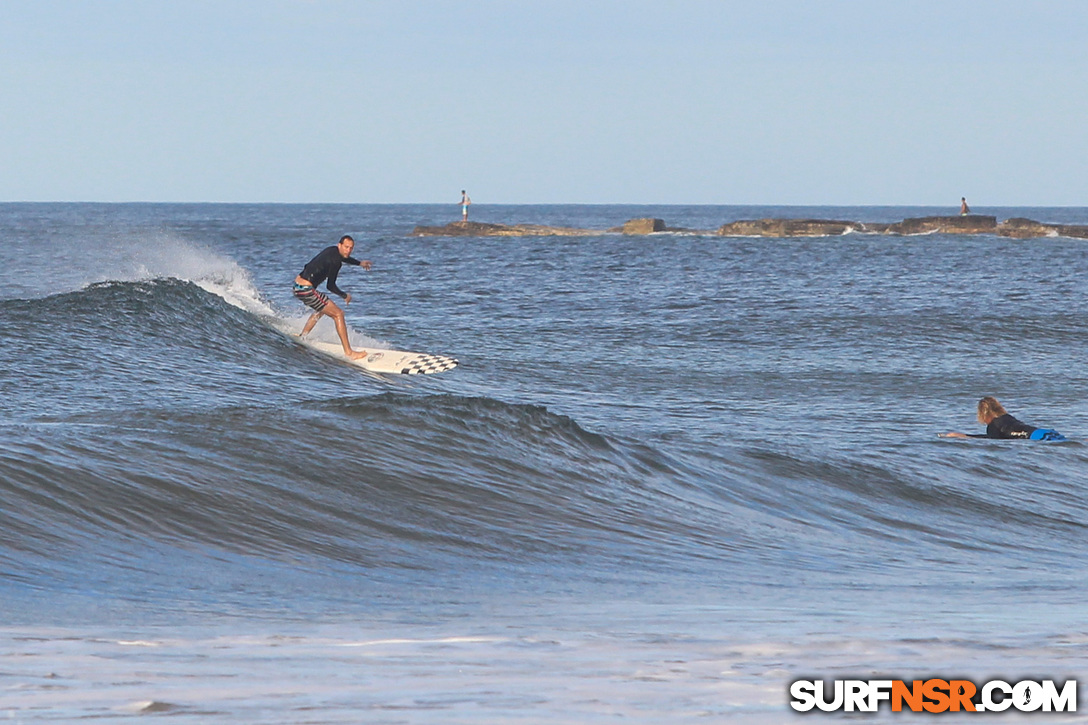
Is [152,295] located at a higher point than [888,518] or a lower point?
higher

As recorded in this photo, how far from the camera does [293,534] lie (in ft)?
25.6

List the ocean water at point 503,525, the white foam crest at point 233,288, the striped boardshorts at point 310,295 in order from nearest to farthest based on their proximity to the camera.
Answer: the ocean water at point 503,525, the striped boardshorts at point 310,295, the white foam crest at point 233,288

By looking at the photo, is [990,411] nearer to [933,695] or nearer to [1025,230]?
[933,695]

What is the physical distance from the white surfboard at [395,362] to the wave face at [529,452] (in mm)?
265

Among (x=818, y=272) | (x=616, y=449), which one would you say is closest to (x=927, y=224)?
(x=818, y=272)

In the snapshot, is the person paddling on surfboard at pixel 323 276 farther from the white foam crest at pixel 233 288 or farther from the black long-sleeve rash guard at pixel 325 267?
the white foam crest at pixel 233 288

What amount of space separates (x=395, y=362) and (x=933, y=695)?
1375cm

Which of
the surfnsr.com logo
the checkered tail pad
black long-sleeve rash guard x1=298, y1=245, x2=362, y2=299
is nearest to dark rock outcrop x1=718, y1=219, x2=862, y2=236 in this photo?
the checkered tail pad

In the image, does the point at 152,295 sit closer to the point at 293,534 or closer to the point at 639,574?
the point at 293,534

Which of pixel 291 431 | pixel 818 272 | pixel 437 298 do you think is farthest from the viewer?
pixel 818 272

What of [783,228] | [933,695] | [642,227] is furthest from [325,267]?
[783,228]

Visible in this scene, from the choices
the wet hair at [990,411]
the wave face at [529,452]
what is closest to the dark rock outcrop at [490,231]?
the wave face at [529,452]

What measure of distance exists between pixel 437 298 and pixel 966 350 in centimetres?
1427

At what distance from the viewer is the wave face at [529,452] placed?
25.2 feet
